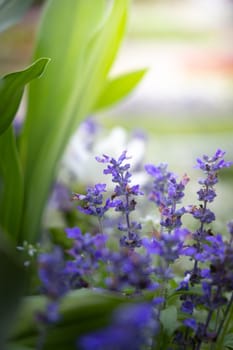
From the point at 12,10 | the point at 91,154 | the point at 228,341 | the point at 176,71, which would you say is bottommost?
the point at 228,341

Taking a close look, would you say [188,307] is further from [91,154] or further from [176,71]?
[176,71]

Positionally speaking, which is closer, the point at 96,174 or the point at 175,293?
the point at 175,293

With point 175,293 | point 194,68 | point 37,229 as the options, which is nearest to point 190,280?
point 175,293

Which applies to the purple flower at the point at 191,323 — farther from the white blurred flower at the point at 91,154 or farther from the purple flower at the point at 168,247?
the white blurred flower at the point at 91,154

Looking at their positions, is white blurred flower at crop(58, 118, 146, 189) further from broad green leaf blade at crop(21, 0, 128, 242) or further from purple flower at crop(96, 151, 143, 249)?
purple flower at crop(96, 151, 143, 249)

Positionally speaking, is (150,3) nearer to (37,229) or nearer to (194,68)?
(194,68)

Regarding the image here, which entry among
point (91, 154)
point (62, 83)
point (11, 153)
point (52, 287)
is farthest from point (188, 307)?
point (91, 154)

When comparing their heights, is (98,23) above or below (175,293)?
above
